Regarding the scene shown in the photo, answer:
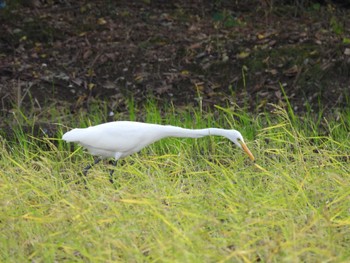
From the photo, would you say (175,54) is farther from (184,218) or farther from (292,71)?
(184,218)

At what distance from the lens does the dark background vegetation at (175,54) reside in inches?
288

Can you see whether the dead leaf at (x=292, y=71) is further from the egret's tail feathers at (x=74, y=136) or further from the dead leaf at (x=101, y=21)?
the egret's tail feathers at (x=74, y=136)

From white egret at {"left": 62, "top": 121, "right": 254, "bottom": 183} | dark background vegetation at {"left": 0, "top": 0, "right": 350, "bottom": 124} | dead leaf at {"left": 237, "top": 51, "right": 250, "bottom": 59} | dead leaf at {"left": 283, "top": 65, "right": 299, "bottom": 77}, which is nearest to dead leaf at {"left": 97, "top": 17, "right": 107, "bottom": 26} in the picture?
dark background vegetation at {"left": 0, "top": 0, "right": 350, "bottom": 124}

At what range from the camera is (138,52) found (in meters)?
8.02

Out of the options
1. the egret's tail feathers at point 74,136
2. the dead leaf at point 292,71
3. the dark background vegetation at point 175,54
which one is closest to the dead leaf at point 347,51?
the dark background vegetation at point 175,54

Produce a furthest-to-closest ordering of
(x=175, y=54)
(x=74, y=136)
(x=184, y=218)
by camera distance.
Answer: (x=175, y=54) → (x=74, y=136) → (x=184, y=218)

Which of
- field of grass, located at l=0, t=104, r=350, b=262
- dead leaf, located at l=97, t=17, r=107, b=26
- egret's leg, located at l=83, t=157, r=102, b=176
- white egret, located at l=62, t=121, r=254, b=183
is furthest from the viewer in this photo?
dead leaf, located at l=97, t=17, r=107, b=26

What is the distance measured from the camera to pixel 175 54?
26.2 feet

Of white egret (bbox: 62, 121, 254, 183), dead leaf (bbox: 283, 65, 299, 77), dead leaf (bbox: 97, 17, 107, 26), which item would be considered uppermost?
white egret (bbox: 62, 121, 254, 183)

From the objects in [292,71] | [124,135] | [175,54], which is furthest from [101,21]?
[124,135]

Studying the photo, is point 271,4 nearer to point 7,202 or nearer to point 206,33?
point 206,33

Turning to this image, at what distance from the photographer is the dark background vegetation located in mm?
7312

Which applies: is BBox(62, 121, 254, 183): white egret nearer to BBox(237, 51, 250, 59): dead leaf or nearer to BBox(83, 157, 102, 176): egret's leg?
BBox(83, 157, 102, 176): egret's leg

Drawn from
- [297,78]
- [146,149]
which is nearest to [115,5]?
[297,78]
